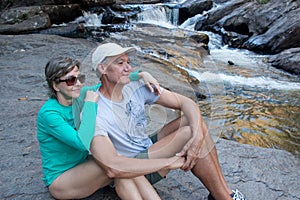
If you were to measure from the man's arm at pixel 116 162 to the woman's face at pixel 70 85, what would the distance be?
0.36m

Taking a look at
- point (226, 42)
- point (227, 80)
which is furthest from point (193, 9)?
point (227, 80)

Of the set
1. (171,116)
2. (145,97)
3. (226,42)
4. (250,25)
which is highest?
(145,97)

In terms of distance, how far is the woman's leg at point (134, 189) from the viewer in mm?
1789

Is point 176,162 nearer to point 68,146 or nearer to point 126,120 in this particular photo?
point 126,120

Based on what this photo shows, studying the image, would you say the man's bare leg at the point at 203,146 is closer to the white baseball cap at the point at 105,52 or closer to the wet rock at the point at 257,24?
→ the white baseball cap at the point at 105,52

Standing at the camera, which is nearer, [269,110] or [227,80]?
[269,110]

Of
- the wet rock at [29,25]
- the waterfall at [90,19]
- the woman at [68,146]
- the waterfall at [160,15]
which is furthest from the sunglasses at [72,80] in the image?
the waterfall at [160,15]

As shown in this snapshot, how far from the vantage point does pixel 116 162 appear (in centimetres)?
170

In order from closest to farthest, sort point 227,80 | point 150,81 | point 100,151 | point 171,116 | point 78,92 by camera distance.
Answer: point 100,151, point 78,92, point 150,81, point 171,116, point 227,80

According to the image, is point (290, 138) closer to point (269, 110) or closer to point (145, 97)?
point (269, 110)

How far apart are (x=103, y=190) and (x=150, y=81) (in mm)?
832

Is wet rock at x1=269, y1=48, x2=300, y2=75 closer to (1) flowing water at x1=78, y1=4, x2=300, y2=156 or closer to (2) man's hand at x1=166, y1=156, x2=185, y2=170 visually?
(1) flowing water at x1=78, y1=4, x2=300, y2=156

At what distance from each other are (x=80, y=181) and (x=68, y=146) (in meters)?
0.22

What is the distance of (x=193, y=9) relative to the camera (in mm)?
12875
